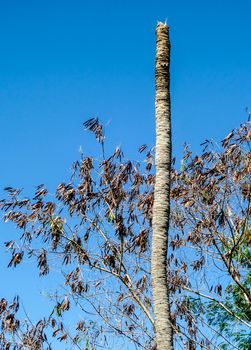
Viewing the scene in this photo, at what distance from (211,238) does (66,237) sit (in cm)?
337

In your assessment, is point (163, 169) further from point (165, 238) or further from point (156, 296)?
point (156, 296)

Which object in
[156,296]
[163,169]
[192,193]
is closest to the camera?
[156,296]

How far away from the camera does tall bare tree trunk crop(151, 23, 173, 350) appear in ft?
31.3

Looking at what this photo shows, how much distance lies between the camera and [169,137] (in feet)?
35.0

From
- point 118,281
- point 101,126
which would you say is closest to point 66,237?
point 118,281

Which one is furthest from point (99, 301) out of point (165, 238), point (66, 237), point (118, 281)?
point (165, 238)

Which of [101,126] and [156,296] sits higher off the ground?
[101,126]

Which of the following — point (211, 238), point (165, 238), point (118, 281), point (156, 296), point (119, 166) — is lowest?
point (156, 296)

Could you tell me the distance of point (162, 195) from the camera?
1029 centimetres

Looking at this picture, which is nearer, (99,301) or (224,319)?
(99,301)

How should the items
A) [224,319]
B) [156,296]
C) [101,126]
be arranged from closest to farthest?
[156,296], [101,126], [224,319]

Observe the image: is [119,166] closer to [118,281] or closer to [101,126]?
[101,126]

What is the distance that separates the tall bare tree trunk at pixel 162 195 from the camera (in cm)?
955

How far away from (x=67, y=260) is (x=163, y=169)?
4.79m
